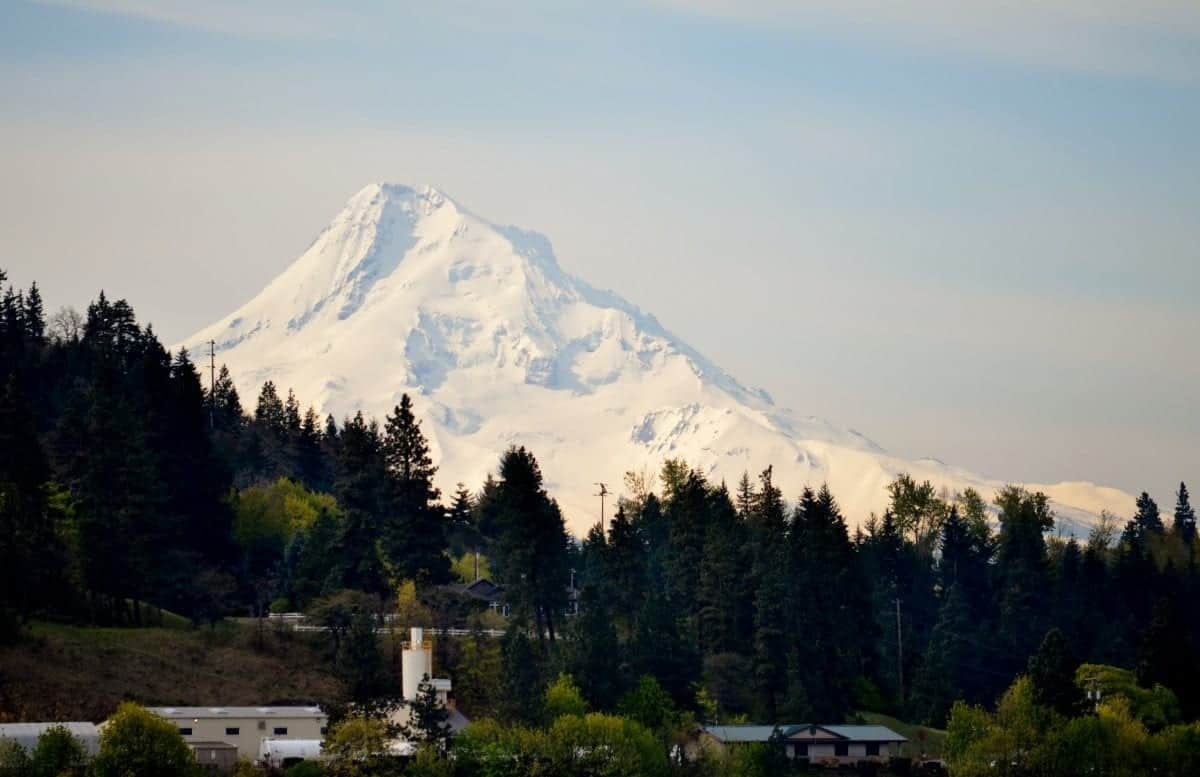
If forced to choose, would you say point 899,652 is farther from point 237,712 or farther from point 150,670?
point 150,670

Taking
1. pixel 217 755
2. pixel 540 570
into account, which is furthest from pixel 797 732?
pixel 217 755

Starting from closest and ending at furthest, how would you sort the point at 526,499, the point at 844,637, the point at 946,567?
1. the point at 526,499
2. the point at 844,637
3. the point at 946,567

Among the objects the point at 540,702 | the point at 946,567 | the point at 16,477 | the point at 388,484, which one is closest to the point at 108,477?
the point at 16,477

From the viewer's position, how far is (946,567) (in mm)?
143500

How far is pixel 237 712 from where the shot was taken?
94438 mm

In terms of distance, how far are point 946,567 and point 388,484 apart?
42.9 meters

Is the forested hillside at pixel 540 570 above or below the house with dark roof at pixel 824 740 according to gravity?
above

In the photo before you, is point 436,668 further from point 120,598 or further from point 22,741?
point 22,741

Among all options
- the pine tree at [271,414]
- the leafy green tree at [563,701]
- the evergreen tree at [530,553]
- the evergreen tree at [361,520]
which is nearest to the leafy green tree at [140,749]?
the leafy green tree at [563,701]

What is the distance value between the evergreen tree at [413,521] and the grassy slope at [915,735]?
2291cm

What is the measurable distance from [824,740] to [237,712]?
28860 mm

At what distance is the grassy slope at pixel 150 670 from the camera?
93375 mm

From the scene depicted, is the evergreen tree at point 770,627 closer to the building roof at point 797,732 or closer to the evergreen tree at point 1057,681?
the building roof at point 797,732

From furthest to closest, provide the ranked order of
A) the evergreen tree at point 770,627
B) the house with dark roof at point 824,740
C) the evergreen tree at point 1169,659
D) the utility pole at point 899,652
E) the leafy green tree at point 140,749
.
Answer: the utility pole at point 899,652
the evergreen tree at point 1169,659
the evergreen tree at point 770,627
the house with dark roof at point 824,740
the leafy green tree at point 140,749
